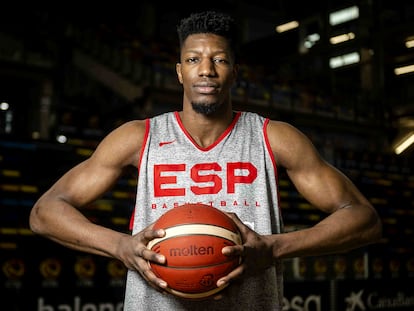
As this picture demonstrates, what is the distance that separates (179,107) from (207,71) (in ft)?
24.1

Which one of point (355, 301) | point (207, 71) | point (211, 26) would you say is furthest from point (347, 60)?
point (207, 71)

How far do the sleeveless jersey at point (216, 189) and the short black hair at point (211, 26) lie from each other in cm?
36

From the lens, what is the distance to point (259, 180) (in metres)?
1.80

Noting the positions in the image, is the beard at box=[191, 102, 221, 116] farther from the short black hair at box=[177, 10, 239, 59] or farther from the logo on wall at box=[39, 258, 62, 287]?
the logo on wall at box=[39, 258, 62, 287]

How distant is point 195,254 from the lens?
4.65ft

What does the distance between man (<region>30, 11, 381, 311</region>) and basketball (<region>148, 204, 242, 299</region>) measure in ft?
0.75

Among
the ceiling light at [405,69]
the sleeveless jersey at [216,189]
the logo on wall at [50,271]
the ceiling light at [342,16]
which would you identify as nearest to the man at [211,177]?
the sleeveless jersey at [216,189]

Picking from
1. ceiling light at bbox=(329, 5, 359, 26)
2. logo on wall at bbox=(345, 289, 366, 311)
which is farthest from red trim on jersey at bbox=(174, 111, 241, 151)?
ceiling light at bbox=(329, 5, 359, 26)

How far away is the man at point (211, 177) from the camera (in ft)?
5.55

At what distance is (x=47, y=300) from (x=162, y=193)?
2.39m

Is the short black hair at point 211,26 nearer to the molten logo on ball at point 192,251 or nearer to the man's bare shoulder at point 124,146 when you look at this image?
the man's bare shoulder at point 124,146

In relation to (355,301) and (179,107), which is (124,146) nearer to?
(355,301)

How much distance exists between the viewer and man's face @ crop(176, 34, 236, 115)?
1823 mm

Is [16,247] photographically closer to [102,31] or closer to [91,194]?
[91,194]
